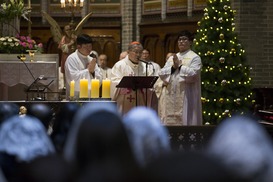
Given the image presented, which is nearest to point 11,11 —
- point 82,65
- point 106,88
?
point 82,65

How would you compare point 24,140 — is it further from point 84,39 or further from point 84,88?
point 84,39

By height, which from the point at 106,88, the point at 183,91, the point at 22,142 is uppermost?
the point at 22,142

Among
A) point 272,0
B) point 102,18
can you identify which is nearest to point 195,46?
point 272,0

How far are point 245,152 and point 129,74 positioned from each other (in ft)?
36.8

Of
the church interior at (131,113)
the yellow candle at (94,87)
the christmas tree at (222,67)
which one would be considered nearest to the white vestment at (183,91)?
the church interior at (131,113)

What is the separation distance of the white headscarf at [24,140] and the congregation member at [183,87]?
10.3 meters

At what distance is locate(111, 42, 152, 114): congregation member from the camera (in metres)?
12.8

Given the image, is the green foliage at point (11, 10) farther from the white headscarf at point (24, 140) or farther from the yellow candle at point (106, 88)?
the white headscarf at point (24, 140)

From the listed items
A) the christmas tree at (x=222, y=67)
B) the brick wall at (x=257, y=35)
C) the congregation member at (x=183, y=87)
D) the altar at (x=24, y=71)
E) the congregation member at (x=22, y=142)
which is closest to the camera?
the congregation member at (x=22, y=142)

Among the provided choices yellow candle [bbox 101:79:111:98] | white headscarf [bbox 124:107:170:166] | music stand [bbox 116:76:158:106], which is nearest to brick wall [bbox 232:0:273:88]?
music stand [bbox 116:76:158:106]

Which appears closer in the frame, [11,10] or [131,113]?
[131,113]

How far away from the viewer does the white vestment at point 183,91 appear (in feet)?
41.5

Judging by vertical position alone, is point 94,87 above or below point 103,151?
below

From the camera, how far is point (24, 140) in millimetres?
2094
